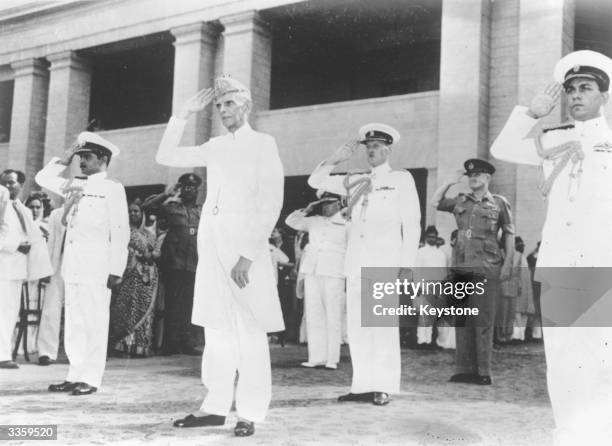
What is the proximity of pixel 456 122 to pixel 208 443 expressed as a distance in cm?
698

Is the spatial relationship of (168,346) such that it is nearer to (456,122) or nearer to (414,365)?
(414,365)

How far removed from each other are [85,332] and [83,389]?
1.17ft

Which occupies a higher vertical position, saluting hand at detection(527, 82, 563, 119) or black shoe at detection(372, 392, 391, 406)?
saluting hand at detection(527, 82, 563, 119)

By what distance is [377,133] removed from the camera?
179 inches

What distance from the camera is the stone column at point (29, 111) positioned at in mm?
11188

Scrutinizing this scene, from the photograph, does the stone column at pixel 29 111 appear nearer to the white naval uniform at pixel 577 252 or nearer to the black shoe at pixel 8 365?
the black shoe at pixel 8 365

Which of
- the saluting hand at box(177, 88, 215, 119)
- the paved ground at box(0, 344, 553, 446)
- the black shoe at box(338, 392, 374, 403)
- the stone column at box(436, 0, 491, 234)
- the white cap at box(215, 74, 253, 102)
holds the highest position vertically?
the stone column at box(436, 0, 491, 234)

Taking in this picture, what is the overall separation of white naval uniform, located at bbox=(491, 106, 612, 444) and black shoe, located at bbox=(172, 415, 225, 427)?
1.47m

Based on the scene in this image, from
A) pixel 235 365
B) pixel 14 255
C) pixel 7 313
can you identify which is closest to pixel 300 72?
pixel 14 255

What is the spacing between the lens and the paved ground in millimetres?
3297

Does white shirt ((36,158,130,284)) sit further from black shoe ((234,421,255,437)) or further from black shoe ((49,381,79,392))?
black shoe ((234,421,255,437))

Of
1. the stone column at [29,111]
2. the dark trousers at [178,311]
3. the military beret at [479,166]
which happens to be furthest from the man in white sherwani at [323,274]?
the stone column at [29,111]

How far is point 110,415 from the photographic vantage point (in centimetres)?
369

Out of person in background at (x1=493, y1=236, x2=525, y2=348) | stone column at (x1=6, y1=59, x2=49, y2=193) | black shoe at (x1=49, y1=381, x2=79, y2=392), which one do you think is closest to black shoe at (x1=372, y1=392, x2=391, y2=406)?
black shoe at (x1=49, y1=381, x2=79, y2=392)
